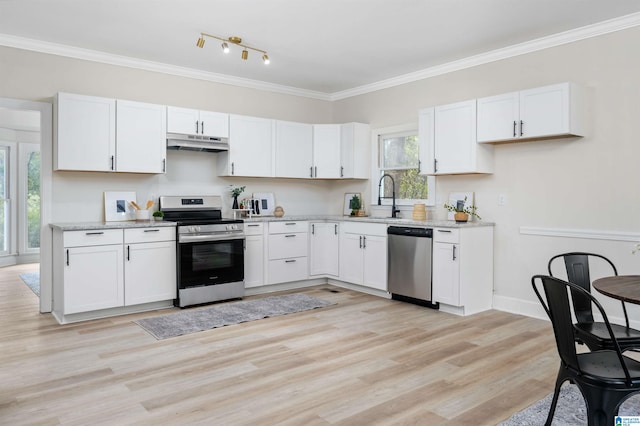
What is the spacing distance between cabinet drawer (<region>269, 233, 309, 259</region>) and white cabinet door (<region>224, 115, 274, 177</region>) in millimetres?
818

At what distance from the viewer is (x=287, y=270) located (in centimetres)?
571

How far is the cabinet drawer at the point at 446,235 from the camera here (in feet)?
14.8

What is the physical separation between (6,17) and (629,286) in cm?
492

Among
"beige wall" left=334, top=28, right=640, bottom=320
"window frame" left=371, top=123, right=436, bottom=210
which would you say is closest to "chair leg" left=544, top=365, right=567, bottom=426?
"beige wall" left=334, top=28, right=640, bottom=320

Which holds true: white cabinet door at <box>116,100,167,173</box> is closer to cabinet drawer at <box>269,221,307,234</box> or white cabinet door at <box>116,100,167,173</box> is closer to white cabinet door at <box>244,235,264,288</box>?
white cabinet door at <box>244,235,264,288</box>

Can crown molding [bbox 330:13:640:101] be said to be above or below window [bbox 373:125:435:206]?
above

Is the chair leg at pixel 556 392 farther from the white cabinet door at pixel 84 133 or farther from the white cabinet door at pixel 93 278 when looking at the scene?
the white cabinet door at pixel 84 133

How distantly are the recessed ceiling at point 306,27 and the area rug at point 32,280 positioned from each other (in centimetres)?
301

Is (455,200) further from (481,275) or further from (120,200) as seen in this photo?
(120,200)

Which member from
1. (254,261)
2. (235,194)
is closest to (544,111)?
(254,261)

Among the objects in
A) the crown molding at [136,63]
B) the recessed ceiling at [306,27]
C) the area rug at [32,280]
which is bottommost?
the area rug at [32,280]

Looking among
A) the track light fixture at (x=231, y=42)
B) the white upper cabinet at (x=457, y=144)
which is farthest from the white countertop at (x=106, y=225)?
the white upper cabinet at (x=457, y=144)

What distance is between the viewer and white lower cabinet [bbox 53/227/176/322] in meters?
4.22

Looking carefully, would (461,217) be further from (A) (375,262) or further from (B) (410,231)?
(A) (375,262)
